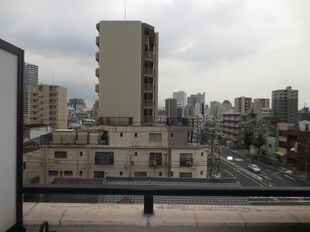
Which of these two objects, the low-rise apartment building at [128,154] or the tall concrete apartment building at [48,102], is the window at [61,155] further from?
the tall concrete apartment building at [48,102]

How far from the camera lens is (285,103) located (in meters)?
32.0

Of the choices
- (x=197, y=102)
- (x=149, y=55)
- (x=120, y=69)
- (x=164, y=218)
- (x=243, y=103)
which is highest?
(x=149, y=55)

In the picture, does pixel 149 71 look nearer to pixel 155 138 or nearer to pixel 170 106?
pixel 170 106

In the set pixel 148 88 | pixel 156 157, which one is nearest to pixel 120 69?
pixel 148 88

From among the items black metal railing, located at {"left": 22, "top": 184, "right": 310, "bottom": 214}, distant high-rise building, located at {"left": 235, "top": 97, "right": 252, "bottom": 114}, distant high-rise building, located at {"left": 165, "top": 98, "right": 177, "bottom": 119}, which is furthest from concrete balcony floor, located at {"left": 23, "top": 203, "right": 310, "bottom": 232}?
distant high-rise building, located at {"left": 235, "top": 97, "right": 252, "bottom": 114}

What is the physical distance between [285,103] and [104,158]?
2805 centimetres

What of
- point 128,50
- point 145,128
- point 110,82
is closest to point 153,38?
point 128,50

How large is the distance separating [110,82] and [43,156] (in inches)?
230

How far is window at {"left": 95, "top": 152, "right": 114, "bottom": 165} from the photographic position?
11188 millimetres

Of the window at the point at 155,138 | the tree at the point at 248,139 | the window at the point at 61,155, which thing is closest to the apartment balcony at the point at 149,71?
the window at the point at 155,138

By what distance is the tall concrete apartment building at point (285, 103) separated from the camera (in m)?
31.1

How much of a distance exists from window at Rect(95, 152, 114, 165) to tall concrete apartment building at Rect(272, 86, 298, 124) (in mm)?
25925

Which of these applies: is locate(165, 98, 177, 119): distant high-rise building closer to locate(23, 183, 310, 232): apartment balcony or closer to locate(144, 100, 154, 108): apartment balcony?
locate(144, 100, 154, 108): apartment balcony

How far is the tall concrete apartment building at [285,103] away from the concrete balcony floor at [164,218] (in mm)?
32588
